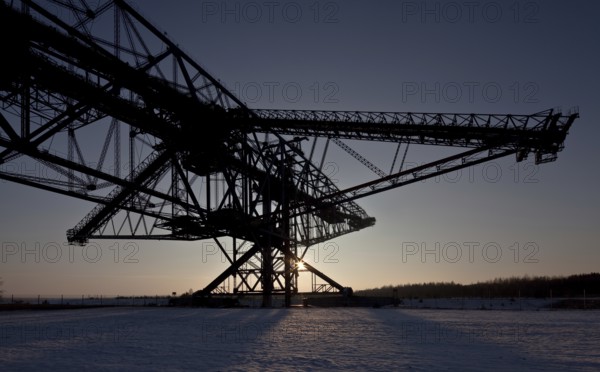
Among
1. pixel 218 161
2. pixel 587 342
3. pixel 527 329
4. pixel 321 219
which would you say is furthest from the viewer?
pixel 321 219

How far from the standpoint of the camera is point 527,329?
20109 mm

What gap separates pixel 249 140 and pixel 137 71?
45.6 ft

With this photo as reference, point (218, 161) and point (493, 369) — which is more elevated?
point (218, 161)

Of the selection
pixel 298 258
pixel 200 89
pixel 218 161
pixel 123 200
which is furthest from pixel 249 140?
pixel 298 258

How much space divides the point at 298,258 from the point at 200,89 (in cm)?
2064

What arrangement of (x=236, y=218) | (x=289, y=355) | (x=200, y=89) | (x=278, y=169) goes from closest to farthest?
(x=289, y=355) < (x=200, y=89) < (x=236, y=218) < (x=278, y=169)

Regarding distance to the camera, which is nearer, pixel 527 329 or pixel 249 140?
pixel 527 329

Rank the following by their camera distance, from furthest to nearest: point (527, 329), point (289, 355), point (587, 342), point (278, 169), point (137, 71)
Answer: point (278, 169) → point (137, 71) → point (527, 329) → point (587, 342) → point (289, 355)

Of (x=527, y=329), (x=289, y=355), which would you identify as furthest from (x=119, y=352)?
(x=527, y=329)

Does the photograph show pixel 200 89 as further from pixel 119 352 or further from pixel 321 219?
pixel 321 219

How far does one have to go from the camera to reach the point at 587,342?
623 inches

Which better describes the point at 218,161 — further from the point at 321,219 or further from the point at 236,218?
the point at 321,219

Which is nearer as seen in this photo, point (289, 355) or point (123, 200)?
point (289, 355)

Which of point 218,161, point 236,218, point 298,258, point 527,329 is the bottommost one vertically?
point 527,329
